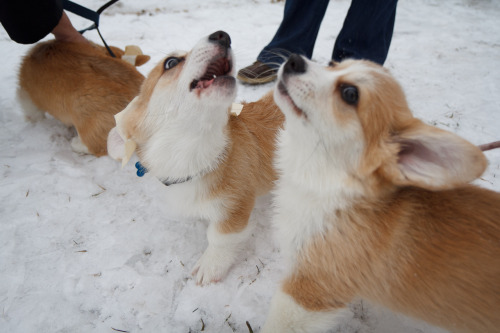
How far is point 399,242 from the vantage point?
1.44 metres

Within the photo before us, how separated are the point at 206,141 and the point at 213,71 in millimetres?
469

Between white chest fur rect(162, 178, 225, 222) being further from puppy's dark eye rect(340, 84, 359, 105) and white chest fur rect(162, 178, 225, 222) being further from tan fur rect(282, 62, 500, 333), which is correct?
puppy's dark eye rect(340, 84, 359, 105)

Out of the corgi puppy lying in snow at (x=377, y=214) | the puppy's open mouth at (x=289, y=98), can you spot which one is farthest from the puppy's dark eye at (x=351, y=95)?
the puppy's open mouth at (x=289, y=98)

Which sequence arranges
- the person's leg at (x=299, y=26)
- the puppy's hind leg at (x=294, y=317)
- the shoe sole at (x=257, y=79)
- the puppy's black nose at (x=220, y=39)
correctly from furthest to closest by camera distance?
the shoe sole at (x=257, y=79) → the person's leg at (x=299, y=26) → the puppy's black nose at (x=220, y=39) → the puppy's hind leg at (x=294, y=317)

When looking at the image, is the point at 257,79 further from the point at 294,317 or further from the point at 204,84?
the point at 294,317

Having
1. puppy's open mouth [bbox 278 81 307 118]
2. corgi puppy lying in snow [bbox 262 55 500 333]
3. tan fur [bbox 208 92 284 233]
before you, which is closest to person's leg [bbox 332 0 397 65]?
tan fur [bbox 208 92 284 233]

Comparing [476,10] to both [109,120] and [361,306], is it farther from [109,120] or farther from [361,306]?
[109,120]

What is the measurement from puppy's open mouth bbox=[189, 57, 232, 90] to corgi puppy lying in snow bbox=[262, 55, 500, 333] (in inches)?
18.6

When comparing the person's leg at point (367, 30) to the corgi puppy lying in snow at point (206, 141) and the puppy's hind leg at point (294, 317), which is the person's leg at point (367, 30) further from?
the puppy's hind leg at point (294, 317)

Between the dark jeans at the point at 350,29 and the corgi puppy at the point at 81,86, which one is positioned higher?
the dark jeans at the point at 350,29

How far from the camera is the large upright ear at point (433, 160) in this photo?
1088 millimetres

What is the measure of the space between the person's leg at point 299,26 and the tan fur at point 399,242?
234 cm

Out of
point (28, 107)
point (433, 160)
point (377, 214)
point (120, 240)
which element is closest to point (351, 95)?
point (433, 160)

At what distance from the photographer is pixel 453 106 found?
361 centimetres
